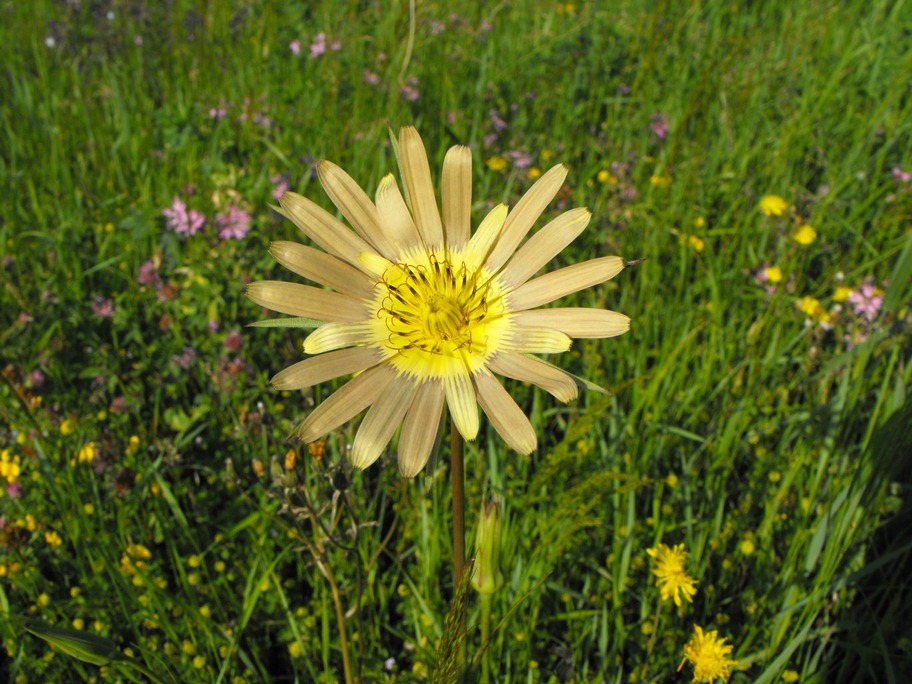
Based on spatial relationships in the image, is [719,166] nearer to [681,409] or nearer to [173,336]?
[681,409]

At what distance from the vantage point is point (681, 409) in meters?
2.44

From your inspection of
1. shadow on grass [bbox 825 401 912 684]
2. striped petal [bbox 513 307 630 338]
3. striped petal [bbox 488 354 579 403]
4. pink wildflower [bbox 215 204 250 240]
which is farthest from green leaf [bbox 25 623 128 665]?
pink wildflower [bbox 215 204 250 240]

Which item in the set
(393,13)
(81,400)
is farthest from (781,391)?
(393,13)

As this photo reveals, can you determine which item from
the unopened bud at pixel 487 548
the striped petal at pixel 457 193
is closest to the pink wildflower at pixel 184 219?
the striped petal at pixel 457 193

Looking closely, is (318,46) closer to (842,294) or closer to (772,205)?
(772,205)

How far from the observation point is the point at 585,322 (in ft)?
4.32

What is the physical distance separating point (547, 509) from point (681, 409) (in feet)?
2.04

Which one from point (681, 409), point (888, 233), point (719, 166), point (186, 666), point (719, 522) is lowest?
point (186, 666)

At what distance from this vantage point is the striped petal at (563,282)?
4.30 feet

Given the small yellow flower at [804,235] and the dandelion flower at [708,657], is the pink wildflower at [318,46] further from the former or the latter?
the dandelion flower at [708,657]

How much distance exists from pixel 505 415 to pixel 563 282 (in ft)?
0.98

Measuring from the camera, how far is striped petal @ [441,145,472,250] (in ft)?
4.77

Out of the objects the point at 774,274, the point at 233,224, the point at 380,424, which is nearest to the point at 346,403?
the point at 380,424

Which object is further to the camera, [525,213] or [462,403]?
[525,213]
